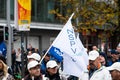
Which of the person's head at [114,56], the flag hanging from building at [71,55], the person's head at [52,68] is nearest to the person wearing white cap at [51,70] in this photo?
the person's head at [52,68]

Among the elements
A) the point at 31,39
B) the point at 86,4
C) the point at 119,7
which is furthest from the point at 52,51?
the point at 31,39

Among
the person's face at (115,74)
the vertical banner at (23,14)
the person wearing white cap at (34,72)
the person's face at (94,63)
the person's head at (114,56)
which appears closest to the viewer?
the person's face at (115,74)

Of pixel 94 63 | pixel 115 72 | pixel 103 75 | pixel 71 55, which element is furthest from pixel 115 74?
pixel 71 55

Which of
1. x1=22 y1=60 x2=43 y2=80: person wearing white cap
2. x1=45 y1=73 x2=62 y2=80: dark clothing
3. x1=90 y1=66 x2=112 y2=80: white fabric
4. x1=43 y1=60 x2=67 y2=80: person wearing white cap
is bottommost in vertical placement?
x1=45 y1=73 x2=62 y2=80: dark clothing

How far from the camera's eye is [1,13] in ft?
121

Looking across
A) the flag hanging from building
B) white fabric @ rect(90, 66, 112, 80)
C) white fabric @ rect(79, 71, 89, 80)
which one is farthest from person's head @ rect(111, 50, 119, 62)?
white fabric @ rect(90, 66, 112, 80)

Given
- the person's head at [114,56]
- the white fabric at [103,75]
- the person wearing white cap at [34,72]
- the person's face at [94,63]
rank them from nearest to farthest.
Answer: the white fabric at [103,75] → the person wearing white cap at [34,72] → the person's face at [94,63] → the person's head at [114,56]

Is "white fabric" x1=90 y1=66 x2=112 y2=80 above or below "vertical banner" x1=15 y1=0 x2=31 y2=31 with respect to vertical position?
above

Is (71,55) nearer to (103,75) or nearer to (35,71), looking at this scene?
(35,71)

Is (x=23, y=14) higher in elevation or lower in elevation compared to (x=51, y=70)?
higher

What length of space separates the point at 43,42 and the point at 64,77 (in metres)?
30.9

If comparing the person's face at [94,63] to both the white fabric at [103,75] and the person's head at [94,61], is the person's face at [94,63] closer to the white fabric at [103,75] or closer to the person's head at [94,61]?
the person's head at [94,61]

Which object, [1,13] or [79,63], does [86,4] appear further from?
[79,63]

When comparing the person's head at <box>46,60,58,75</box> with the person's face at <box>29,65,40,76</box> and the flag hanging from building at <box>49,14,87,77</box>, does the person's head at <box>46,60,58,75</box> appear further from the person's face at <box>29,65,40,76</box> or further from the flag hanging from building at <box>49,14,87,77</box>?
the person's face at <box>29,65,40,76</box>
